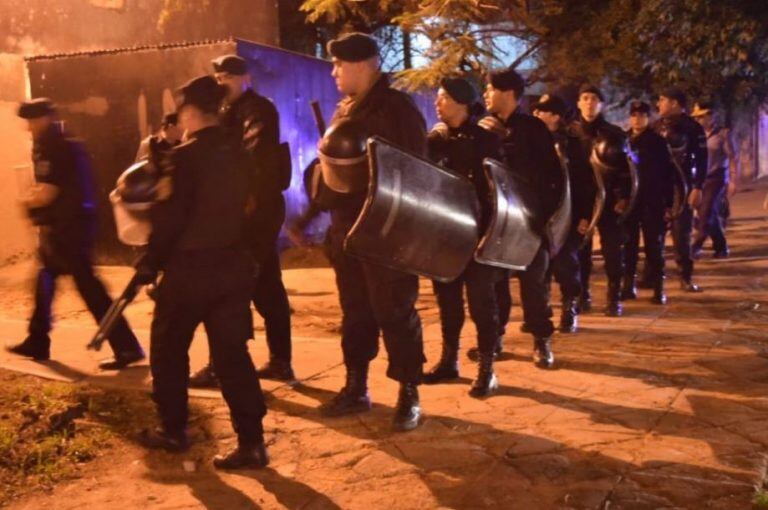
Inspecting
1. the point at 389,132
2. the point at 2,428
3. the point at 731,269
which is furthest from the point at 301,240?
the point at 731,269

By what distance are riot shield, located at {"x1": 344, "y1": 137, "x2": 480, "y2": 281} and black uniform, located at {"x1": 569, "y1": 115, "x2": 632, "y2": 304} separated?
2893 mm

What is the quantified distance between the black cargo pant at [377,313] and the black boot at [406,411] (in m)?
0.06

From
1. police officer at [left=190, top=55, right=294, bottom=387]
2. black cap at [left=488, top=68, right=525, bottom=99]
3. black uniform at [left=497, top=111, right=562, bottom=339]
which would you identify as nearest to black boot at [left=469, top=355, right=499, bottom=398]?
black uniform at [left=497, top=111, right=562, bottom=339]

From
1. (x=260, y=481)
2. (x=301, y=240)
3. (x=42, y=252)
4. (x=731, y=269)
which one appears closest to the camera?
(x=260, y=481)

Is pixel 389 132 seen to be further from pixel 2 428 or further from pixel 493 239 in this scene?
pixel 2 428

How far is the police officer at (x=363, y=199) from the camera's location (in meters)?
4.76

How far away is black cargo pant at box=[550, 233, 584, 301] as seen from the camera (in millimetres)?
7176

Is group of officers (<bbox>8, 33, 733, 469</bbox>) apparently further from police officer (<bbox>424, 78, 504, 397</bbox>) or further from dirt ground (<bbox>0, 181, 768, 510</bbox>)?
dirt ground (<bbox>0, 181, 768, 510</bbox>)

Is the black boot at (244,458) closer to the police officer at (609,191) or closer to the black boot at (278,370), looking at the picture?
the black boot at (278,370)

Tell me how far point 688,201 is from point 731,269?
196cm

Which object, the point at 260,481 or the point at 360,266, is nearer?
the point at 260,481

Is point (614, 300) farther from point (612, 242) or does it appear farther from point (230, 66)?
point (230, 66)

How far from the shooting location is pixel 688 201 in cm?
904

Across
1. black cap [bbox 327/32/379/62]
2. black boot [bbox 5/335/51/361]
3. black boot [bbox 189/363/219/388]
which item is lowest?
black boot [bbox 189/363/219/388]
